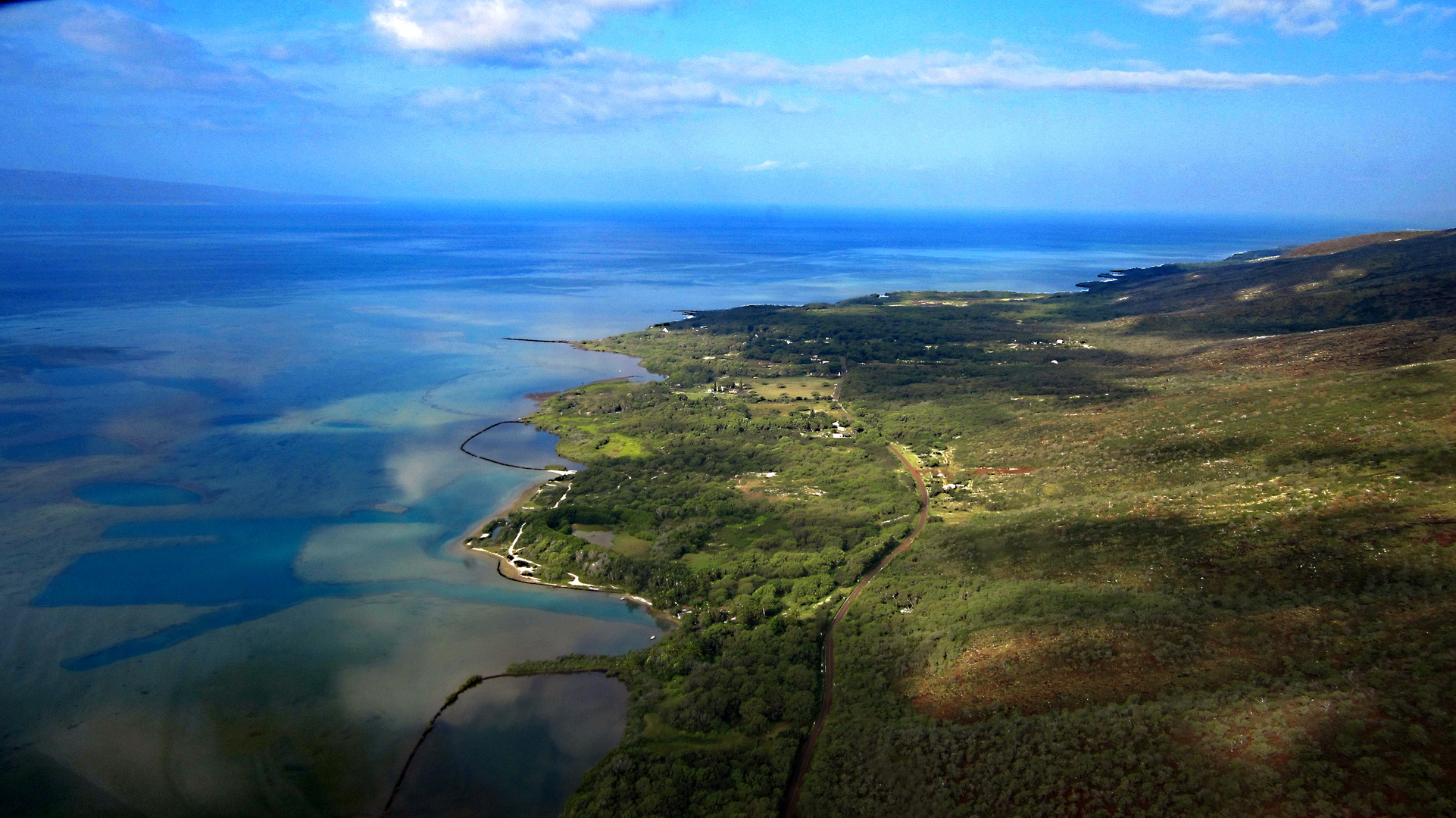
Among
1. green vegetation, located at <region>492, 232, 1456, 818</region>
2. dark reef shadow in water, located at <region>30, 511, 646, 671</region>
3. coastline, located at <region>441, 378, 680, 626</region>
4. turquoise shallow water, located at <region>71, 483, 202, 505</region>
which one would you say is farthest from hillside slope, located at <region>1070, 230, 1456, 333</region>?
turquoise shallow water, located at <region>71, 483, 202, 505</region>

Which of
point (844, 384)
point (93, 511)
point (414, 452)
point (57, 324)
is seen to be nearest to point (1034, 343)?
point (844, 384)

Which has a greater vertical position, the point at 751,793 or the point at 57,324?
the point at 57,324

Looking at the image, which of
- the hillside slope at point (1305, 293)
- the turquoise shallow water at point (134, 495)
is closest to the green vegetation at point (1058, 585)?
the hillside slope at point (1305, 293)

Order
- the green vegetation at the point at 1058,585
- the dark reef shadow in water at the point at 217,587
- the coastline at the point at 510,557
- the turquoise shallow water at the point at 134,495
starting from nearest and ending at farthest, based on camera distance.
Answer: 1. the green vegetation at the point at 1058,585
2. the dark reef shadow in water at the point at 217,587
3. the coastline at the point at 510,557
4. the turquoise shallow water at the point at 134,495

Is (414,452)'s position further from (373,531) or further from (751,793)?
(751,793)

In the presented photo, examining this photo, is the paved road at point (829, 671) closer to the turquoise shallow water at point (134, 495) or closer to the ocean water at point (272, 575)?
the ocean water at point (272, 575)

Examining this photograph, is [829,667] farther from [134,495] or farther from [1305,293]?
[1305,293]

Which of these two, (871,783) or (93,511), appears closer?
(871,783)
